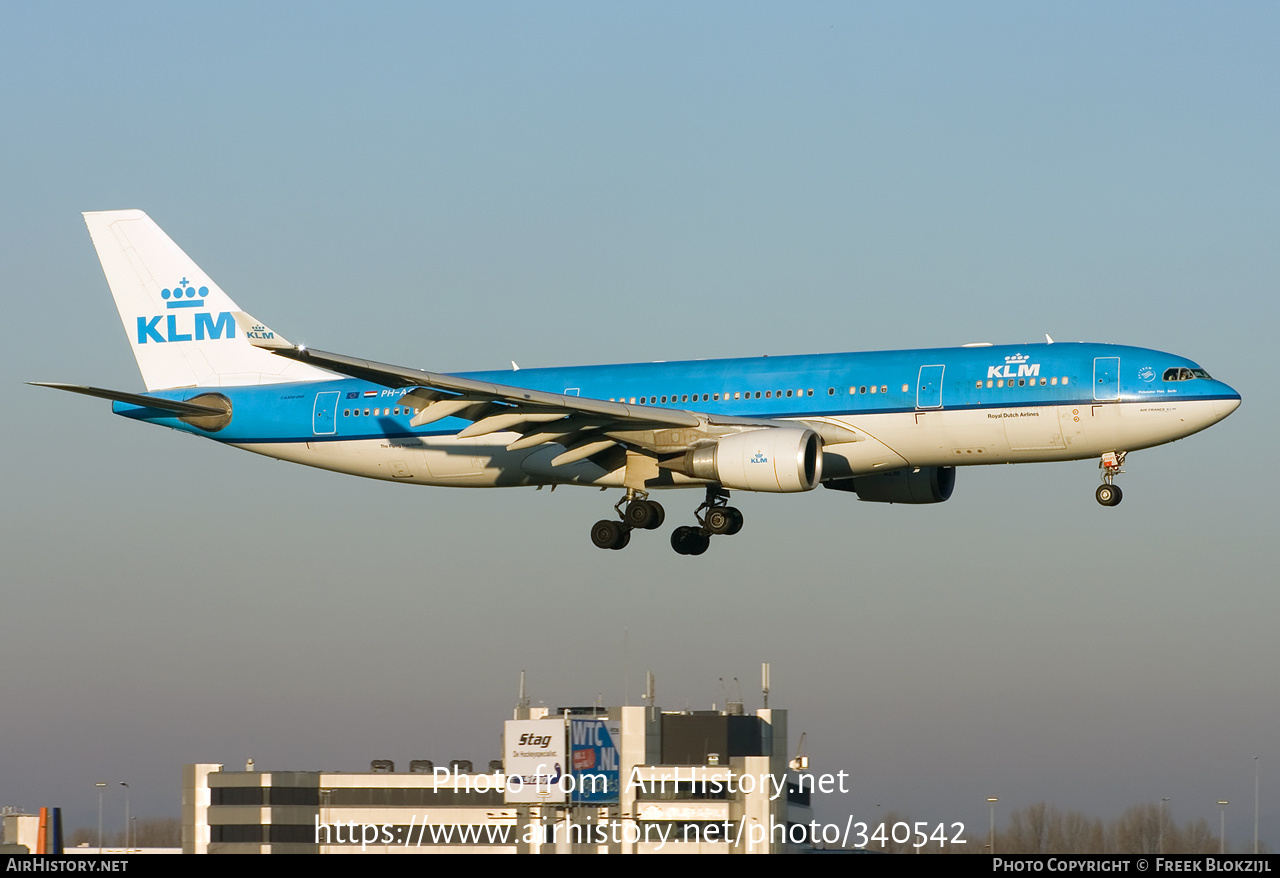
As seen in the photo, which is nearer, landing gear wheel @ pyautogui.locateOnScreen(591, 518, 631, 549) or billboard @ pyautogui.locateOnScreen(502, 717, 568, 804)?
landing gear wheel @ pyautogui.locateOnScreen(591, 518, 631, 549)

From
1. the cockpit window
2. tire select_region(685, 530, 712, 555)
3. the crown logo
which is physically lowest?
tire select_region(685, 530, 712, 555)

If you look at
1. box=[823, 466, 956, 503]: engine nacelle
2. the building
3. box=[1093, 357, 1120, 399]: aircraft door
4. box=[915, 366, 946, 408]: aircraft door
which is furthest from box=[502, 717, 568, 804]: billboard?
box=[1093, 357, 1120, 399]: aircraft door

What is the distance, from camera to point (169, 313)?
60.0 m

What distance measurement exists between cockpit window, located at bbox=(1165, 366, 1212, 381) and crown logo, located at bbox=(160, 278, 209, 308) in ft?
106

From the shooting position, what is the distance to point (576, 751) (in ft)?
302

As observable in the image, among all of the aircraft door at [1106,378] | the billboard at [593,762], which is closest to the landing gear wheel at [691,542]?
the aircraft door at [1106,378]

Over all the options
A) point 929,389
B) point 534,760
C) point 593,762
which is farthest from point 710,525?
point 593,762

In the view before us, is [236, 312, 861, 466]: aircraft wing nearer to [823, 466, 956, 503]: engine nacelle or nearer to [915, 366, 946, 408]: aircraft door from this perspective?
[915, 366, 946, 408]: aircraft door

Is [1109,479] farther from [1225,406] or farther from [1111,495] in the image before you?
[1225,406]

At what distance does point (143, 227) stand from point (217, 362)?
20.1ft

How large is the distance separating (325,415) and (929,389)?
1977 cm

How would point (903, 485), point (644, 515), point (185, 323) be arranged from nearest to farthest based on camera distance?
point (644, 515), point (903, 485), point (185, 323)

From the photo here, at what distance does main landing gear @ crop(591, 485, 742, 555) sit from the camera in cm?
5184

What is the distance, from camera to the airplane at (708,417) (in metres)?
46.9
